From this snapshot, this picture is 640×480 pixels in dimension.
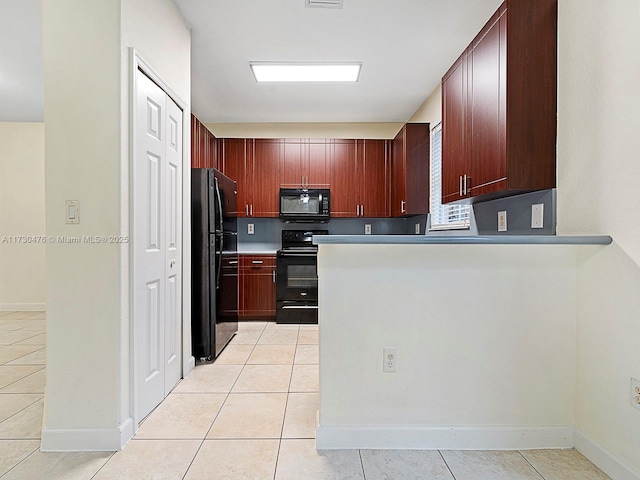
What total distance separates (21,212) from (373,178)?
4699mm

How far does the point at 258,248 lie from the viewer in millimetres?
5195

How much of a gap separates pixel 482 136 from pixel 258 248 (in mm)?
3621

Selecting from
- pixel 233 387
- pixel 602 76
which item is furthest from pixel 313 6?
pixel 233 387

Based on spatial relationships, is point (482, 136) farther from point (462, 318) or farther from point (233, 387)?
point (233, 387)

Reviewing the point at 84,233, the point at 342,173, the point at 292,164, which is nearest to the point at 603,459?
the point at 84,233

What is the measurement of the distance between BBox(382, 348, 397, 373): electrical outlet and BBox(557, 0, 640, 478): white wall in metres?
0.89

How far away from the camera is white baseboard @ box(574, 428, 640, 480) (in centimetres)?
154

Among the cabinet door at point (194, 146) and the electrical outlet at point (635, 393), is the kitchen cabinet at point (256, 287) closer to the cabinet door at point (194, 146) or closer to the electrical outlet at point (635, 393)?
the cabinet door at point (194, 146)

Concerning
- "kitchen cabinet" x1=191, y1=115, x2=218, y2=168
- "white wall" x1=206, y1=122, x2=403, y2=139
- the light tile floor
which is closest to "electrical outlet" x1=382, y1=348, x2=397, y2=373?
the light tile floor

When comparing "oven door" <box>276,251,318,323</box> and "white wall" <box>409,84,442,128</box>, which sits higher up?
"white wall" <box>409,84,442,128</box>

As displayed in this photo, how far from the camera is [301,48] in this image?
10.2 feet

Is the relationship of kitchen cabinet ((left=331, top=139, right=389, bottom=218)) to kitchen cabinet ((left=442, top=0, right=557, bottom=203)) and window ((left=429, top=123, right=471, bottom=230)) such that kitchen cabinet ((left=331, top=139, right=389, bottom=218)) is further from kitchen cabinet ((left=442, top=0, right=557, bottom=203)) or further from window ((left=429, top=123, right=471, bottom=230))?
kitchen cabinet ((left=442, top=0, right=557, bottom=203))

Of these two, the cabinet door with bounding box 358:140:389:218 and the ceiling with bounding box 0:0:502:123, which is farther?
the cabinet door with bounding box 358:140:389:218

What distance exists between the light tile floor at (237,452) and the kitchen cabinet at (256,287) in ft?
6.03
